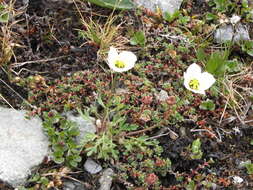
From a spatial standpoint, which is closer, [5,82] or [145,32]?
[5,82]

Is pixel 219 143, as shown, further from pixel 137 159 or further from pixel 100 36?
pixel 100 36

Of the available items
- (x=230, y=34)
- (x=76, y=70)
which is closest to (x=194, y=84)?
(x=76, y=70)

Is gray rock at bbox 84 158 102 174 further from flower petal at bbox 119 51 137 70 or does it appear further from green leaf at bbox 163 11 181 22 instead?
green leaf at bbox 163 11 181 22

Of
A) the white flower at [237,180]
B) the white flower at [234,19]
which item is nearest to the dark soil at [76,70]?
the white flower at [237,180]

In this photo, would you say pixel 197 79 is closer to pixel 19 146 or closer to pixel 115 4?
pixel 115 4

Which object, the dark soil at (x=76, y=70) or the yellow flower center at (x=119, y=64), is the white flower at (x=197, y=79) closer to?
the dark soil at (x=76, y=70)

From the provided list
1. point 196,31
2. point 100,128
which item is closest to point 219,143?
point 100,128

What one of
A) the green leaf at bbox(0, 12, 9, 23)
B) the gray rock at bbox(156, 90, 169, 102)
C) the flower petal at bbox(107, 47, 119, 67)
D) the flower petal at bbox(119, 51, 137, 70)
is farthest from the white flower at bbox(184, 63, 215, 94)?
the green leaf at bbox(0, 12, 9, 23)
